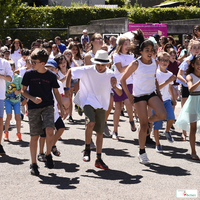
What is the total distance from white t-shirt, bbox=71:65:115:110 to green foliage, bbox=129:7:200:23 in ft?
81.1

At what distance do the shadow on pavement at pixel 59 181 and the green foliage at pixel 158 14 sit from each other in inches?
1015

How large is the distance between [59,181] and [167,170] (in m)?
1.67

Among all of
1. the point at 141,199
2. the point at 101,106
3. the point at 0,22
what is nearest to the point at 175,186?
the point at 141,199

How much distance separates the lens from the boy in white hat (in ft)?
18.9

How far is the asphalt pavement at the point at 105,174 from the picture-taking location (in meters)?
4.57

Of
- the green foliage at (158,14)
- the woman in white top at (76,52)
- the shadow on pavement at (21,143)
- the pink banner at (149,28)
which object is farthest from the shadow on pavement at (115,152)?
the green foliage at (158,14)

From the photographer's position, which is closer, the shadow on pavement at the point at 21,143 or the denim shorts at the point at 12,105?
the shadow on pavement at the point at 21,143

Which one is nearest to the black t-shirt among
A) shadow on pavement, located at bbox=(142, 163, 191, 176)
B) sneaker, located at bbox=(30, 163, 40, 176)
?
sneaker, located at bbox=(30, 163, 40, 176)

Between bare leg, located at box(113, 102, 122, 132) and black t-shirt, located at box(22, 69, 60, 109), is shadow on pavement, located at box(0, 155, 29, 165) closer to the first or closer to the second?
black t-shirt, located at box(22, 69, 60, 109)

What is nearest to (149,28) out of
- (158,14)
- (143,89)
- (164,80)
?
(164,80)

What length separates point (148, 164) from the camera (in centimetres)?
588

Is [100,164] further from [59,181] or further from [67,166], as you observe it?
[59,181]

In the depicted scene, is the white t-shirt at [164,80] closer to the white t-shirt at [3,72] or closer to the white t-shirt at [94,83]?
the white t-shirt at [94,83]

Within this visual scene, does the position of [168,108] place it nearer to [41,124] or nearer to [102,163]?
[102,163]
